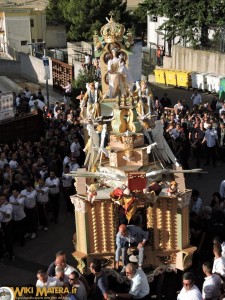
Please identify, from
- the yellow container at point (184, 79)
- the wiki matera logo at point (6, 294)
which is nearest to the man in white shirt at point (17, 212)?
the wiki matera logo at point (6, 294)

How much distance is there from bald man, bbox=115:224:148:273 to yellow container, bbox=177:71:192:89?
18245 mm

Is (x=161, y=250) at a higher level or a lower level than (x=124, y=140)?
lower

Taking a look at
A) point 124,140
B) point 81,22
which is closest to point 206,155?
point 124,140

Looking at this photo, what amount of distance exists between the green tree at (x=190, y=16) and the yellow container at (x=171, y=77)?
2.05 metres

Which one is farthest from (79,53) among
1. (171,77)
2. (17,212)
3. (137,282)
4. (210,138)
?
(137,282)

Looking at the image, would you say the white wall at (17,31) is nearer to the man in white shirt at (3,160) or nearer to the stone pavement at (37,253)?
the man in white shirt at (3,160)

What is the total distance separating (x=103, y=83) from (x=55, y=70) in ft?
32.2

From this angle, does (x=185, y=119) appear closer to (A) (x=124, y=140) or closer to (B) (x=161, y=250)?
(A) (x=124, y=140)

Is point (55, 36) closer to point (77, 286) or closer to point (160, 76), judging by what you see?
point (160, 76)

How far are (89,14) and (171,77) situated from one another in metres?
12.1

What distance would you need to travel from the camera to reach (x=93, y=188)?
9.55 metres

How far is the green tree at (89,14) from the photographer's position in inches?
1439

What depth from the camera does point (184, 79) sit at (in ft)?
87.9

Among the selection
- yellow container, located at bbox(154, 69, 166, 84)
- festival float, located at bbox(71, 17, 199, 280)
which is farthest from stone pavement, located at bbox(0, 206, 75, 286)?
yellow container, located at bbox(154, 69, 166, 84)
